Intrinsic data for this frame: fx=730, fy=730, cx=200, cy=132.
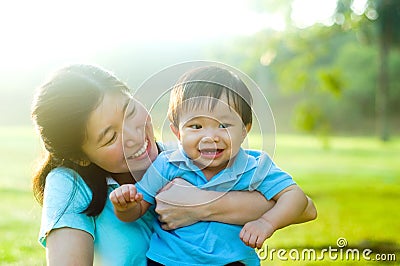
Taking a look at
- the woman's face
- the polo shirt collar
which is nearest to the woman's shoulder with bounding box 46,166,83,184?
the woman's face

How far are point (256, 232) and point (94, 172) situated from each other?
1.90ft

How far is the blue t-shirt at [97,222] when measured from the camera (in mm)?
2211

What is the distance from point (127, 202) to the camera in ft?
6.66

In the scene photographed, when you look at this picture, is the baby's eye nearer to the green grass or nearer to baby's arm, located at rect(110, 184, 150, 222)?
baby's arm, located at rect(110, 184, 150, 222)

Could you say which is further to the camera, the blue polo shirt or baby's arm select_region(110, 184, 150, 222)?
the blue polo shirt

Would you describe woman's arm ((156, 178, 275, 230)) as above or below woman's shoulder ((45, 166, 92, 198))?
below

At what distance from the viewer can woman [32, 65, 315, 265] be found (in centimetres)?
218

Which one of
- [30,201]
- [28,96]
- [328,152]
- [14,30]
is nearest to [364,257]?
[30,201]

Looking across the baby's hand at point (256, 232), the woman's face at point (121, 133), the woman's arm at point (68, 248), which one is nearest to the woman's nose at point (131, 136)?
the woman's face at point (121, 133)

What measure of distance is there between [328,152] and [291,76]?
732cm

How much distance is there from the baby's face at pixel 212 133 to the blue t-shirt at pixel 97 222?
1.11 ft

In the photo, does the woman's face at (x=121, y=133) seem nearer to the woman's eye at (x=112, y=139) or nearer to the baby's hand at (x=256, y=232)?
the woman's eye at (x=112, y=139)

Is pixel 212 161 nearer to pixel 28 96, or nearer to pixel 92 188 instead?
pixel 92 188

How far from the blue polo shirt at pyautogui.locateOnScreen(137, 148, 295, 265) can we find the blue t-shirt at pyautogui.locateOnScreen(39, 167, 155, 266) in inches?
2.7
